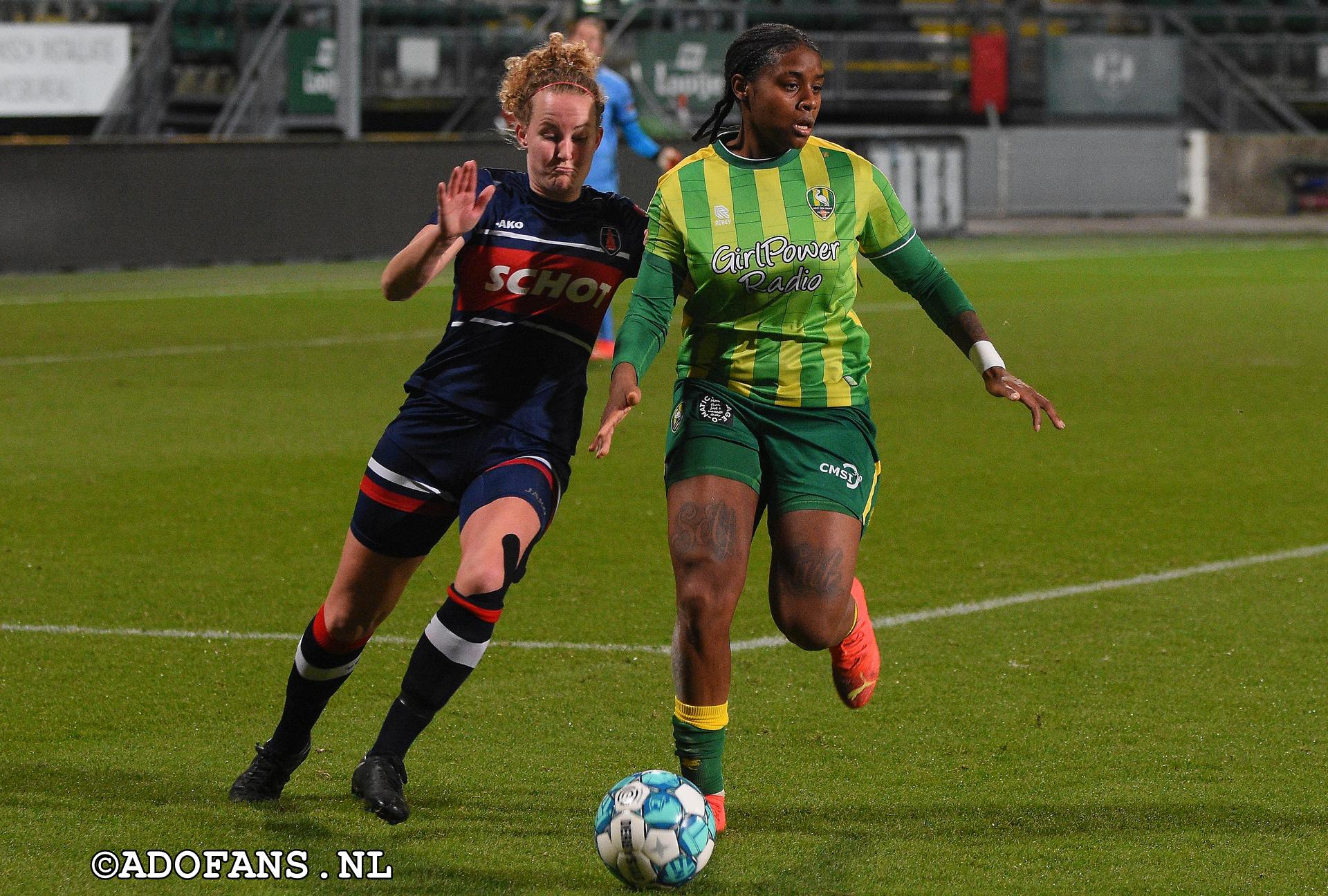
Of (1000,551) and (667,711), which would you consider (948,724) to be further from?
(1000,551)

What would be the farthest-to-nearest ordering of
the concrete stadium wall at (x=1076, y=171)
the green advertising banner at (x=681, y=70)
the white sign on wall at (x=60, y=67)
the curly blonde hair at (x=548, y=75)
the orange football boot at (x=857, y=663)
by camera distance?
the concrete stadium wall at (x=1076, y=171)
the green advertising banner at (x=681, y=70)
the white sign on wall at (x=60, y=67)
the orange football boot at (x=857, y=663)
the curly blonde hair at (x=548, y=75)

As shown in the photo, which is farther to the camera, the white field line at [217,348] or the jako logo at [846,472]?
the white field line at [217,348]

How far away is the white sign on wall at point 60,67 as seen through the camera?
26625 millimetres

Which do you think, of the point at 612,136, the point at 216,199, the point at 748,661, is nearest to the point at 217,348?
the point at 612,136

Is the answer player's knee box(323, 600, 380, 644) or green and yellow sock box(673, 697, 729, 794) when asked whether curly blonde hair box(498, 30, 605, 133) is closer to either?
player's knee box(323, 600, 380, 644)

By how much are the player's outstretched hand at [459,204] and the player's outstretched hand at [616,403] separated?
502 millimetres

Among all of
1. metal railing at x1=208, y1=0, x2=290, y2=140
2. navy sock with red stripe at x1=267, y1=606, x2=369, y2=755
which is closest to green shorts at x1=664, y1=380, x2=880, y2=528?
navy sock with red stripe at x1=267, y1=606, x2=369, y2=755

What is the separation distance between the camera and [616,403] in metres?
4.37

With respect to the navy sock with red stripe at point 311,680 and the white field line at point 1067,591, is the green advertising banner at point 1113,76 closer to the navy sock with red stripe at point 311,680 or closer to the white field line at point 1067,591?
the white field line at point 1067,591

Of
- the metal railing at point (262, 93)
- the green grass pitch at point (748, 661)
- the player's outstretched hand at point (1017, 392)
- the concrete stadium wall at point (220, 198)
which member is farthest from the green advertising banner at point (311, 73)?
the player's outstretched hand at point (1017, 392)

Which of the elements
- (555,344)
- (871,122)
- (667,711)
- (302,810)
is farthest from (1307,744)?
(871,122)

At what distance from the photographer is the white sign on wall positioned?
26.6 m

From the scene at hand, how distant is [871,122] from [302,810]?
1241 inches

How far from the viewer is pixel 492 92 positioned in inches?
1120
